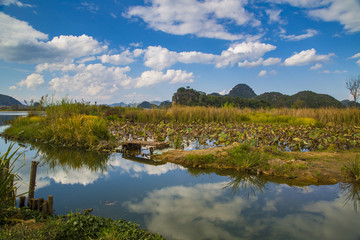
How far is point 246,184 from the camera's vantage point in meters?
4.46

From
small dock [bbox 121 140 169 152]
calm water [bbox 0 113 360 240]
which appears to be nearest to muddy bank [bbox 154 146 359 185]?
calm water [bbox 0 113 360 240]

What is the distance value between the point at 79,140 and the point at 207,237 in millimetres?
6433

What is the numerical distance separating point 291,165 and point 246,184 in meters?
1.34

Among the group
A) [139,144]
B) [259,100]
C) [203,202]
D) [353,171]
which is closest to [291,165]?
[353,171]

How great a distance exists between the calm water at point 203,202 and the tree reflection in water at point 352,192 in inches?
0.7

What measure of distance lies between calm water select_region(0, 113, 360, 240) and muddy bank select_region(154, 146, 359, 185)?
1.10ft

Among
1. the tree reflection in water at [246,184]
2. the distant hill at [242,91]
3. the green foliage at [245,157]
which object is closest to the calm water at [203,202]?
the tree reflection in water at [246,184]

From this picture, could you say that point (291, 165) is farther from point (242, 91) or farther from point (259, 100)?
point (242, 91)

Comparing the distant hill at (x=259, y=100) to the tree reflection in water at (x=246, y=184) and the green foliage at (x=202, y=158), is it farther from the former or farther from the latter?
the tree reflection in water at (x=246, y=184)

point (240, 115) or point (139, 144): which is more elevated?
point (240, 115)

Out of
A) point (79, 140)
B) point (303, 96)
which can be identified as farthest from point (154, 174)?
point (303, 96)

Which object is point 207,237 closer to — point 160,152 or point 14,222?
point 14,222

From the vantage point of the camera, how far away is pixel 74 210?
3428 mm

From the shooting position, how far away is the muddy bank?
4.68 m
